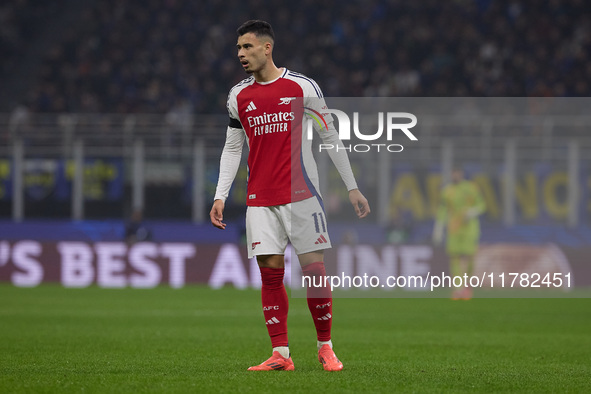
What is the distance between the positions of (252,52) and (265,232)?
1.17 meters

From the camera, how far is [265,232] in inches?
243

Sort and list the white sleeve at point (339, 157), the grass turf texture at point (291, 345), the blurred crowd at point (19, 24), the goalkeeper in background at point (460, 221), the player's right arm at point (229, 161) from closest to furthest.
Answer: the grass turf texture at point (291, 345), the white sleeve at point (339, 157), the player's right arm at point (229, 161), the goalkeeper in background at point (460, 221), the blurred crowd at point (19, 24)

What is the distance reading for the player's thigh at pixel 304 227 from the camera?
618 centimetres

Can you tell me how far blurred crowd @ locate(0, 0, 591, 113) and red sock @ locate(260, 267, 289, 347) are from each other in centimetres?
1686

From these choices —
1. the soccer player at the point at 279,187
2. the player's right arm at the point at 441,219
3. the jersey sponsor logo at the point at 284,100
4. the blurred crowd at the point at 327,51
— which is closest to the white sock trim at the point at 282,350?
the soccer player at the point at 279,187

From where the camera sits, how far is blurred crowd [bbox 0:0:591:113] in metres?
23.4

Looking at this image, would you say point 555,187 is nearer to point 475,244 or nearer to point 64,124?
point 475,244

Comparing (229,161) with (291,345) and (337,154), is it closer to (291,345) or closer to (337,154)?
(337,154)

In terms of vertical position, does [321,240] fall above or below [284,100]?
below

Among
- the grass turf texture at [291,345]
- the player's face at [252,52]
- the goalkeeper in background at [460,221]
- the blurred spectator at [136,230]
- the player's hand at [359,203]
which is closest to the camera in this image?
the grass turf texture at [291,345]

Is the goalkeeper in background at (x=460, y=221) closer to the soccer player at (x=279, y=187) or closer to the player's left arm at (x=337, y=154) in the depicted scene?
the player's left arm at (x=337, y=154)

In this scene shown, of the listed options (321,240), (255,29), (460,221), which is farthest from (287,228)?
(460,221)

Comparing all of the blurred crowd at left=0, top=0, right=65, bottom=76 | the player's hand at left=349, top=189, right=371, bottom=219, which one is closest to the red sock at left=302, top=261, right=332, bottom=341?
the player's hand at left=349, top=189, right=371, bottom=219

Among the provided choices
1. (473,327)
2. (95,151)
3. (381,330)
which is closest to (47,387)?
(381,330)
